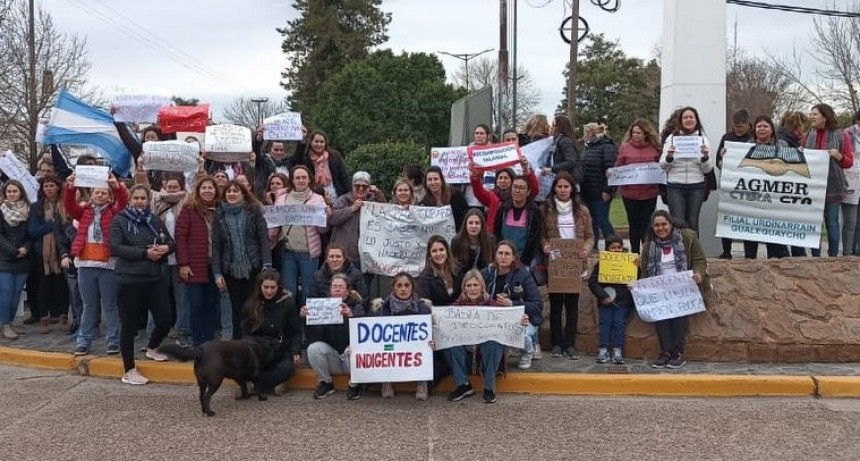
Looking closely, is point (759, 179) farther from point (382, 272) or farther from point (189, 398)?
point (189, 398)

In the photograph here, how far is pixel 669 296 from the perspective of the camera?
24.6ft

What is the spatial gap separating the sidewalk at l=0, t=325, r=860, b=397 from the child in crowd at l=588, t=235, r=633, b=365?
→ 17 centimetres

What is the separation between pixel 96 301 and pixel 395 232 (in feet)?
10.2

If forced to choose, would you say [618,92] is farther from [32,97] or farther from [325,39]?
[32,97]

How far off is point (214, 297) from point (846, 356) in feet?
20.7

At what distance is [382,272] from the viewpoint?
27.1 feet

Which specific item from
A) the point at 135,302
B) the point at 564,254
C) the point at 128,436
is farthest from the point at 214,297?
the point at 564,254

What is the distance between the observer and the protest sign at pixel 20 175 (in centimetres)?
919

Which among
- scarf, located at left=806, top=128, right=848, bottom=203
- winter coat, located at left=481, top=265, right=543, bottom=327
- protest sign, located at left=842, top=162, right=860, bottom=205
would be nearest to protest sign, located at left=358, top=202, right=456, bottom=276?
winter coat, located at left=481, top=265, right=543, bottom=327

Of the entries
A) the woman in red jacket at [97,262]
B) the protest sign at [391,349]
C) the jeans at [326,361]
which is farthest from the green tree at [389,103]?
the protest sign at [391,349]

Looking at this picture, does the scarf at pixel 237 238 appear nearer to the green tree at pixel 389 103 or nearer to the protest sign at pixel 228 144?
the protest sign at pixel 228 144

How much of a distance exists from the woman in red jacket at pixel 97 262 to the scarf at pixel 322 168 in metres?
2.09

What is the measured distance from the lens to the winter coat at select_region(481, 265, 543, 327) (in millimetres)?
7168

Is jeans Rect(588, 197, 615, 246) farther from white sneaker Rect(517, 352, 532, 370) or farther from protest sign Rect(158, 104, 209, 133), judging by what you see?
protest sign Rect(158, 104, 209, 133)
